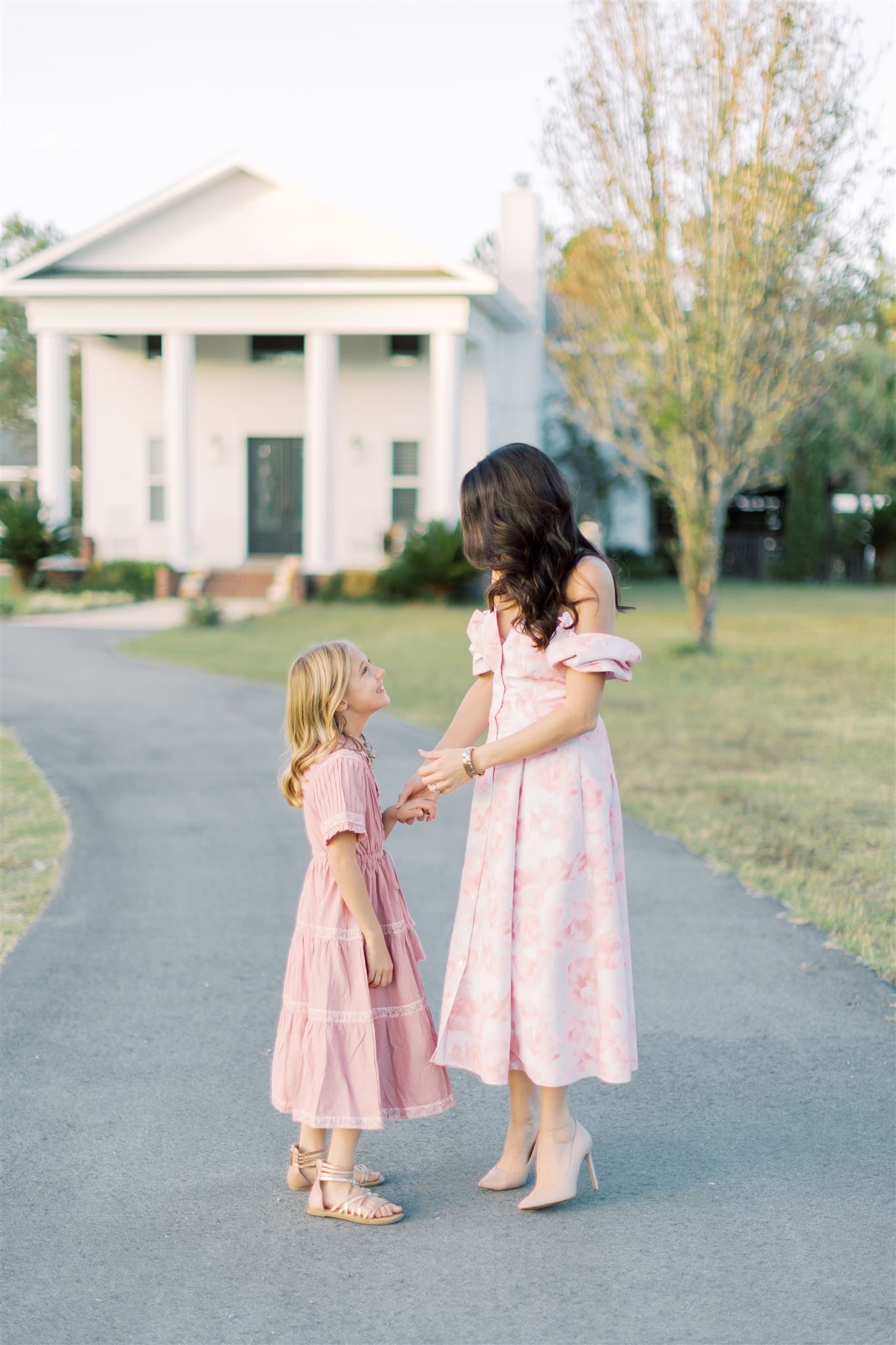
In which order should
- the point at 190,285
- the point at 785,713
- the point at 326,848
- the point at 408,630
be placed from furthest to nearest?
the point at 190,285
the point at 408,630
the point at 785,713
the point at 326,848

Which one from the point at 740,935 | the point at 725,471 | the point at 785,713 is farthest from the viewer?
the point at 725,471

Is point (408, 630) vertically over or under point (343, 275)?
under

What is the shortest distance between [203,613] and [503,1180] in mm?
16270

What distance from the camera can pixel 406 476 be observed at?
84.5ft

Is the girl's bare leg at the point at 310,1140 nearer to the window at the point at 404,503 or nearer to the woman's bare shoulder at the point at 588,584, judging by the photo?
the woman's bare shoulder at the point at 588,584

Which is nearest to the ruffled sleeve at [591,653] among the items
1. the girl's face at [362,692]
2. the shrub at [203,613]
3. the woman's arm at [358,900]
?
the girl's face at [362,692]

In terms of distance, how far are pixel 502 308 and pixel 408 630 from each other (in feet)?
30.2

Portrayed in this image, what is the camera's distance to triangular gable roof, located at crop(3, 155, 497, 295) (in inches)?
910

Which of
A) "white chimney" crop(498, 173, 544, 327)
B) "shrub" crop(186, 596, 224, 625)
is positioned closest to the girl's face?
"shrub" crop(186, 596, 224, 625)

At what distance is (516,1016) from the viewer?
3.24 meters

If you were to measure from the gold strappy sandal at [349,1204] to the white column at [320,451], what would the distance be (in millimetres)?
19779

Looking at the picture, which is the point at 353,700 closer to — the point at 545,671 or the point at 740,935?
the point at 545,671

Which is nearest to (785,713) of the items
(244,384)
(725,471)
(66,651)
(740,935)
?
(725,471)

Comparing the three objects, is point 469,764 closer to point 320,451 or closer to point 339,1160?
point 339,1160
